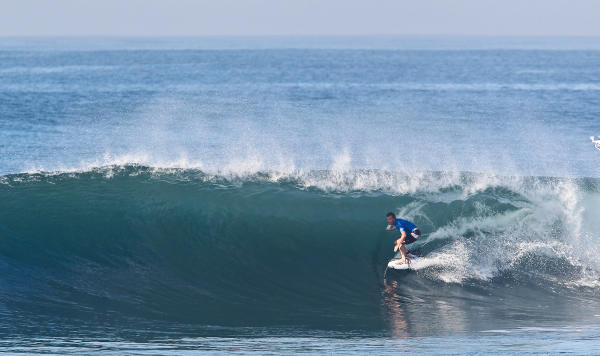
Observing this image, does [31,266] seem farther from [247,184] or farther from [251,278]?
[247,184]

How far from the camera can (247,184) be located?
1880 cm

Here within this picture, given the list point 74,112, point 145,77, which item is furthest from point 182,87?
point 74,112

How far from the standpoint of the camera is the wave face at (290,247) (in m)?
13.2

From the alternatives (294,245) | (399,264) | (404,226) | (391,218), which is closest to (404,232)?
(404,226)

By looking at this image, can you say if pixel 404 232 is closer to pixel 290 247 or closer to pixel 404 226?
pixel 404 226

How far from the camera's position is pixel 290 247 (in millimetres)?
16125

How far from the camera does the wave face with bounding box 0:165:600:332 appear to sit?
13164 millimetres

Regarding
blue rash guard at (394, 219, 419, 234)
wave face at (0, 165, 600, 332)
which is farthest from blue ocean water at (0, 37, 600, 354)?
blue rash guard at (394, 219, 419, 234)

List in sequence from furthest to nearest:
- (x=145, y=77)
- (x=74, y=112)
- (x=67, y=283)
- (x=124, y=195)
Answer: (x=145, y=77), (x=74, y=112), (x=124, y=195), (x=67, y=283)

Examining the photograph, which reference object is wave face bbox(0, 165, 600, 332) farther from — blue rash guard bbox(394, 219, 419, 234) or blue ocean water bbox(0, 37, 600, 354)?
blue rash guard bbox(394, 219, 419, 234)

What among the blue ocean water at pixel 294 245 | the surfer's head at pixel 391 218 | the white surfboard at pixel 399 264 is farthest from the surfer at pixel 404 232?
the blue ocean water at pixel 294 245

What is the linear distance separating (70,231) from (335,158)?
13.0 m

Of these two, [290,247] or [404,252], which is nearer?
[404,252]

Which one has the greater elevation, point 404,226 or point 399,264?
point 404,226
